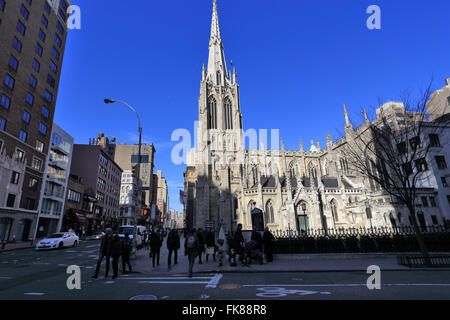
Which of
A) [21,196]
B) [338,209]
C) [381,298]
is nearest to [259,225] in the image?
[381,298]

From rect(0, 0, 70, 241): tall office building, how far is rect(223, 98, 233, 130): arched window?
1313 inches

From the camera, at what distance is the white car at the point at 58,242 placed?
19422 millimetres

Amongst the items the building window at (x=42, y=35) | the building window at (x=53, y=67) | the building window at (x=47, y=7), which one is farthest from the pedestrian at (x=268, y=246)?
the building window at (x=47, y=7)

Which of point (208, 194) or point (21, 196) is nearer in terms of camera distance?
point (21, 196)

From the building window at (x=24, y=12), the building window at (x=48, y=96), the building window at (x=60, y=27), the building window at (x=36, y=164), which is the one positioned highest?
the building window at (x=60, y=27)

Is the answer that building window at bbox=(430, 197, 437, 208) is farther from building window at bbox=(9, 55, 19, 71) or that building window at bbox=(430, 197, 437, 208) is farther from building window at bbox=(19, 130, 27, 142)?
building window at bbox=(9, 55, 19, 71)

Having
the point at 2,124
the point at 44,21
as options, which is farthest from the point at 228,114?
the point at 2,124

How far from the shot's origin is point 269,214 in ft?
111

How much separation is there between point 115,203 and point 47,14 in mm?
46260

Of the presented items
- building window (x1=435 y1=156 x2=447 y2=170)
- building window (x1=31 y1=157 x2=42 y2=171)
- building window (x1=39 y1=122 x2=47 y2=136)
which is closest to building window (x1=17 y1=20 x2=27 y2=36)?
building window (x1=39 y1=122 x2=47 y2=136)

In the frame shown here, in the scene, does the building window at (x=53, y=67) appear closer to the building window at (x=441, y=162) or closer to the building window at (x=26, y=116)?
the building window at (x=26, y=116)

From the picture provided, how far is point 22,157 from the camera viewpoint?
2966 cm

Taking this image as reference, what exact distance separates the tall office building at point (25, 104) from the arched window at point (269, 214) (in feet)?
108
